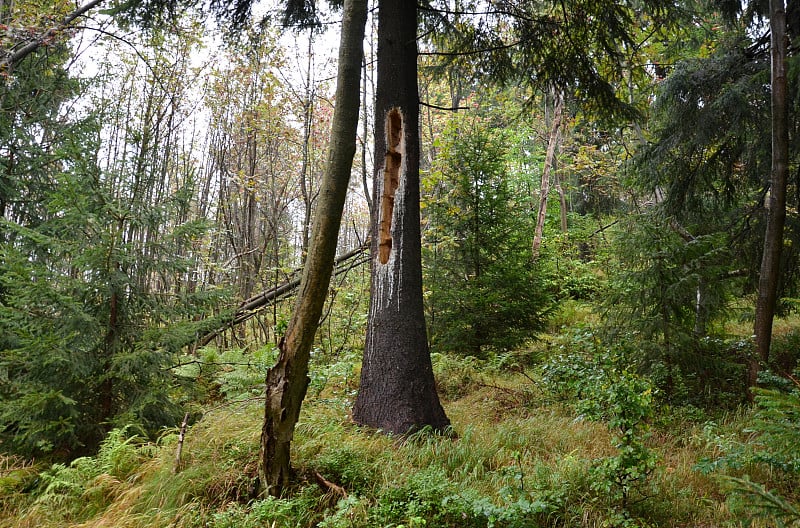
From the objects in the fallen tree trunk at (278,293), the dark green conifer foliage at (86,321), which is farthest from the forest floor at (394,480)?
the fallen tree trunk at (278,293)

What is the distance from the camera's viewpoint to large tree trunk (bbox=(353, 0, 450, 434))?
4434 millimetres

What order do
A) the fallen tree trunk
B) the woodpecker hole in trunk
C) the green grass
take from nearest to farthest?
the green grass, the woodpecker hole in trunk, the fallen tree trunk

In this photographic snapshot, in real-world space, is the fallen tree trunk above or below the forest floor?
above

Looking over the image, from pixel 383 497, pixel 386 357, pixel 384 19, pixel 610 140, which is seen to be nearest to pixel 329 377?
pixel 386 357

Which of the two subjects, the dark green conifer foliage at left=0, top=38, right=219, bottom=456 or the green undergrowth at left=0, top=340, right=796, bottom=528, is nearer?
the green undergrowth at left=0, top=340, right=796, bottom=528

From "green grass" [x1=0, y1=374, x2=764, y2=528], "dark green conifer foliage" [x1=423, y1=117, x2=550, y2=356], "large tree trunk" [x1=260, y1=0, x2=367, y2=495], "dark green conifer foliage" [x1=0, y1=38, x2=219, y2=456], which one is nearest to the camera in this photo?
"green grass" [x1=0, y1=374, x2=764, y2=528]

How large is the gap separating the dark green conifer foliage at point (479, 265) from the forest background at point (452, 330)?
1.7 inches

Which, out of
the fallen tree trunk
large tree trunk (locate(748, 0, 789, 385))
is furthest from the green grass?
the fallen tree trunk

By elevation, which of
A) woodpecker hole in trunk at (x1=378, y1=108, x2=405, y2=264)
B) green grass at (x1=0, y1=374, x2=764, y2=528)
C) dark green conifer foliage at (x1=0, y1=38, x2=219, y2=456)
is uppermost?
woodpecker hole in trunk at (x1=378, y1=108, x2=405, y2=264)

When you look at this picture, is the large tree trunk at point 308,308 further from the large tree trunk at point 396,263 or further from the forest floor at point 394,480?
the large tree trunk at point 396,263

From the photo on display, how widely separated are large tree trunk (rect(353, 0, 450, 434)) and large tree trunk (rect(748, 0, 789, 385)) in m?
4.17

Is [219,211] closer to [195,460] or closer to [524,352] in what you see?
[524,352]

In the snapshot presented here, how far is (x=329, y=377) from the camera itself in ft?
20.7

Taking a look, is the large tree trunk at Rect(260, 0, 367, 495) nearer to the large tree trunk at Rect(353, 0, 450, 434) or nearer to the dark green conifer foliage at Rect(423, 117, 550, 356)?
the large tree trunk at Rect(353, 0, 450, 434)
